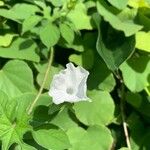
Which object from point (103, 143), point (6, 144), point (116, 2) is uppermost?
point (116, 2)

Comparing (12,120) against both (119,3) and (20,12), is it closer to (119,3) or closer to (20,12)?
(20,12)

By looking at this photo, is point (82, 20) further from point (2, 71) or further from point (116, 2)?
point (2, 71)

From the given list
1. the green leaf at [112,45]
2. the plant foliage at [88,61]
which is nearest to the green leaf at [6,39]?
the plant foliage at [88,61]

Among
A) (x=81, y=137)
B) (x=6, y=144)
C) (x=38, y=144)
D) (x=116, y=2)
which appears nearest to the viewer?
(x=6, y=144)

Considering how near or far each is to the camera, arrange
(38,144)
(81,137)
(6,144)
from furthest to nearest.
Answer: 1. (81,137)
2. (38,144)
3. (6,144)

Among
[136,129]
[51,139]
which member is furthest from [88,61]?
[51,139]

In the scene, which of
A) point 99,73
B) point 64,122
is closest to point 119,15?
point 99,73
